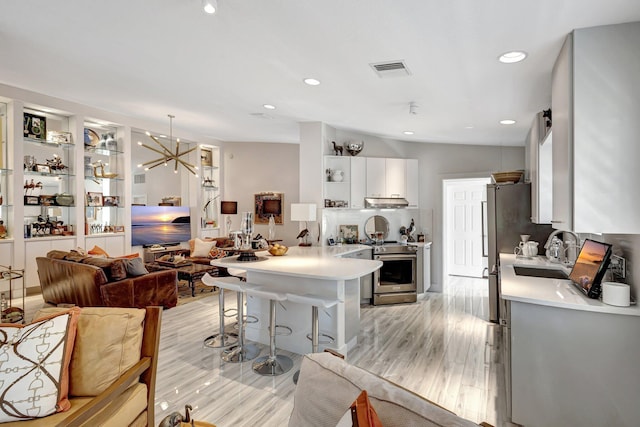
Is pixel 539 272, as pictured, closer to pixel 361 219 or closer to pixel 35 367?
pixel 361 219

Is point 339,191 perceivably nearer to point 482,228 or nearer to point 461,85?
point 461,85

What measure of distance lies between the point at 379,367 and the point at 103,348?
7.26 feet

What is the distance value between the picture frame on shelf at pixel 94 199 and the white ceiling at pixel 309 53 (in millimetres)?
1713

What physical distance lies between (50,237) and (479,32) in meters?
6.24

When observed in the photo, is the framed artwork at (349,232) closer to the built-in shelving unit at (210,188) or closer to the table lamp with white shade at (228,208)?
the table lamp with white shade at (228,208)

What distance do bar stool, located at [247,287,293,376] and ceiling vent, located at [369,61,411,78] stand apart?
2095 mm

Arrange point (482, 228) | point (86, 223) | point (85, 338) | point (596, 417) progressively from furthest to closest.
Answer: point (482, 228) → point (86, 223) → point (596, 417) → point (85, 338)

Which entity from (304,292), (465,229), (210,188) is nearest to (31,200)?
(210,188)

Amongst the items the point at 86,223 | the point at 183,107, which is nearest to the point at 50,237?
the point at 86,223

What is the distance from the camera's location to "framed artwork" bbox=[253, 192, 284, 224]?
8094 millimetres

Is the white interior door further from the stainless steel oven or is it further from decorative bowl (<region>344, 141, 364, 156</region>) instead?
decorative bowl (<region>344, 141, 364, 156</region>)

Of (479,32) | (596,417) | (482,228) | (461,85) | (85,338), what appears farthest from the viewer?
(482,228)

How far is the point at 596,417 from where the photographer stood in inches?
75.4

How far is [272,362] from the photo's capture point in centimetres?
304
